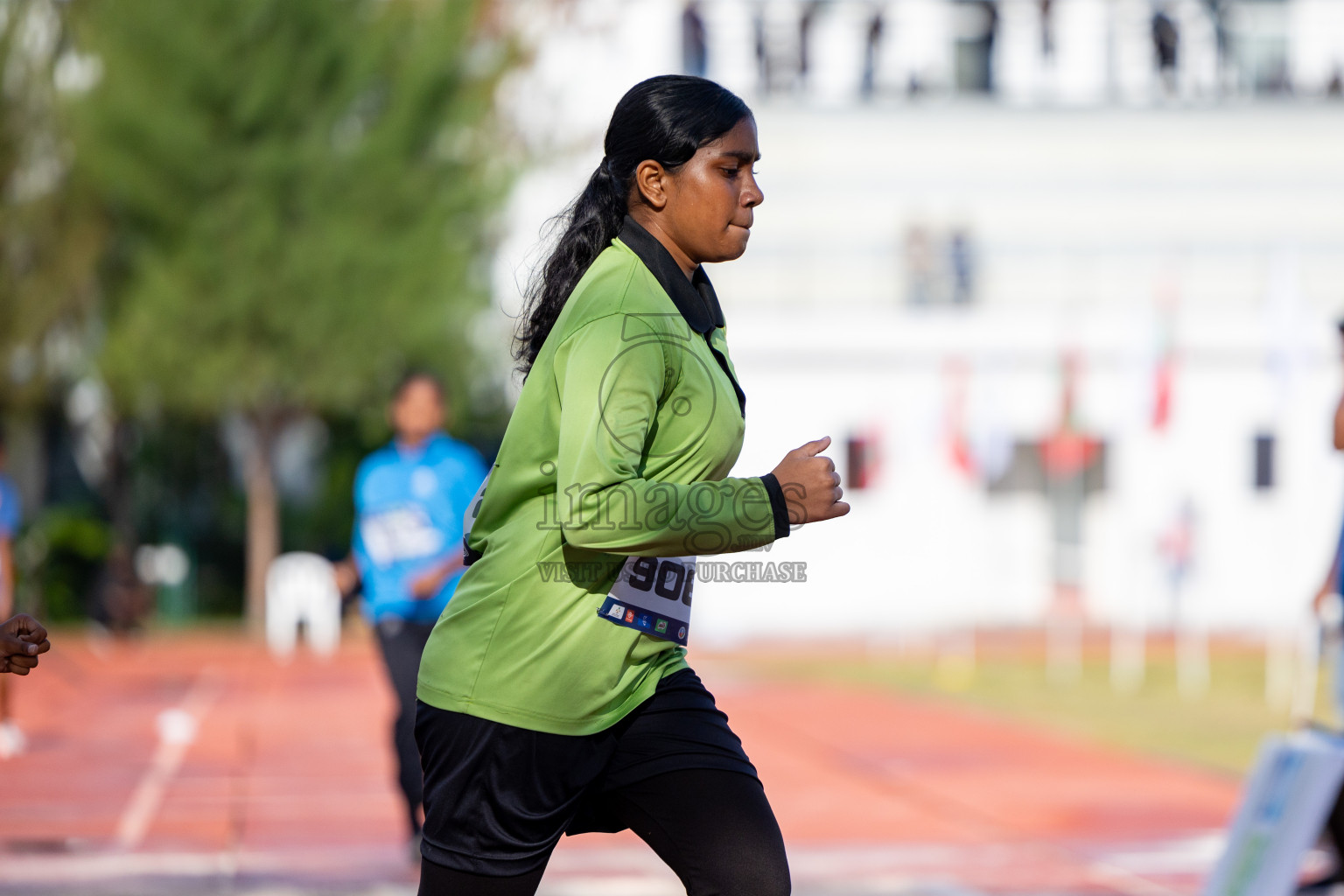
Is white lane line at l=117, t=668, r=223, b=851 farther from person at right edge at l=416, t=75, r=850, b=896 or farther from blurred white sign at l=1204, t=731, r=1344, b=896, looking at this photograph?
person at right edge at l=416, t=75, r=850, b=896

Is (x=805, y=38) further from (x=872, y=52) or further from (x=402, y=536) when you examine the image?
(x=402, y=536)

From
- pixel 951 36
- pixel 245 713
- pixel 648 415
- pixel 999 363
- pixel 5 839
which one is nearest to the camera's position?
pixel 648 415

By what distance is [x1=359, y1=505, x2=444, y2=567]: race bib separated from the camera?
687 centimetres

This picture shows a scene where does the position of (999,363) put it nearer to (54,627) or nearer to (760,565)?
(54,627)

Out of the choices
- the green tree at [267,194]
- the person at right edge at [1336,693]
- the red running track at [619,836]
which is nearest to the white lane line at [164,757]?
the red running track at [619,836]

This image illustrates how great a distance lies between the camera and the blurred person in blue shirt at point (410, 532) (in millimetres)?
6781

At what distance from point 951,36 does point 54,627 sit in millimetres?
17473

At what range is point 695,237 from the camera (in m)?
2.98

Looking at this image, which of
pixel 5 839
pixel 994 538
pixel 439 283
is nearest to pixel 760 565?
pixel 5 839

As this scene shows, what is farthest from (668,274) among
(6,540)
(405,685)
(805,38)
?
(805,38)

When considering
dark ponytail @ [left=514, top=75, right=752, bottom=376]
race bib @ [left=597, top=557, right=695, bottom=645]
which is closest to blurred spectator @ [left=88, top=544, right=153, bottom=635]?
dark ponytail @ [left=514, top=75, right=752, bottom=376]

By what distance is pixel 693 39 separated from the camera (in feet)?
91.4

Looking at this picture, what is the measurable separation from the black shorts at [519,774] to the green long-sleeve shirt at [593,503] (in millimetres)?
38

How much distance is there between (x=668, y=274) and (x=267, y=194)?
773 inches
